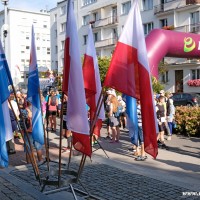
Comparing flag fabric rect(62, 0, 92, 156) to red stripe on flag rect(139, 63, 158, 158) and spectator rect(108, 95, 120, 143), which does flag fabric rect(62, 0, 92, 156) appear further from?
spectator rect(108, 95, 120, 143)

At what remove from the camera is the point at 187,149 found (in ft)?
34.5

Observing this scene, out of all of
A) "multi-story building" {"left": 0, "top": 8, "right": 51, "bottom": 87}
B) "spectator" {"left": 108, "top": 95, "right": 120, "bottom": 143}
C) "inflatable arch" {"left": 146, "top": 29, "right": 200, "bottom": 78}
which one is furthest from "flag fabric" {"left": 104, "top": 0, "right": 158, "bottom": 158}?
"multi-story building" {"left": 0, "top": 8, "right": 51, "bottom": 87}

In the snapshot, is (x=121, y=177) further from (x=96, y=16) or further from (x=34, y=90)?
(x=96, y=16)

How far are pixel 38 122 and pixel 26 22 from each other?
72.8 metres

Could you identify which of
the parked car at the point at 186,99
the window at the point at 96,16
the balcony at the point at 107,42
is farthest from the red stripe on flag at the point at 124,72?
the window at the point at 96,16

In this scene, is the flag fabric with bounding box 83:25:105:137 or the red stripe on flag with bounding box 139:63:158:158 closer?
the red stripe on flag with bounding box 139:63:158:158

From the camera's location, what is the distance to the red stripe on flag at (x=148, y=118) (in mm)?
4569

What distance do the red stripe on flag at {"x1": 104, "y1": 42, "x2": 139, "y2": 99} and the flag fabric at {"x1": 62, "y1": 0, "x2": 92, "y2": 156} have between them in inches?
17.0

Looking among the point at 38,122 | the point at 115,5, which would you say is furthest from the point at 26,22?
the point at 38,122

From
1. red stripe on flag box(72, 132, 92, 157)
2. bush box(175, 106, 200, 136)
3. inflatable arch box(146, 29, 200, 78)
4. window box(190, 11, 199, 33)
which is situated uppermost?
window box(190, 11, 199, 33)

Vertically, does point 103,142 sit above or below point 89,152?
below

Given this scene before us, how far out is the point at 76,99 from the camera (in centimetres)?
460

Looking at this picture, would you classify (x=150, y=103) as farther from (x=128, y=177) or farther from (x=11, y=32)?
(x=11, y=32)

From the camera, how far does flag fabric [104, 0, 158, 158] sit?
462 cm
